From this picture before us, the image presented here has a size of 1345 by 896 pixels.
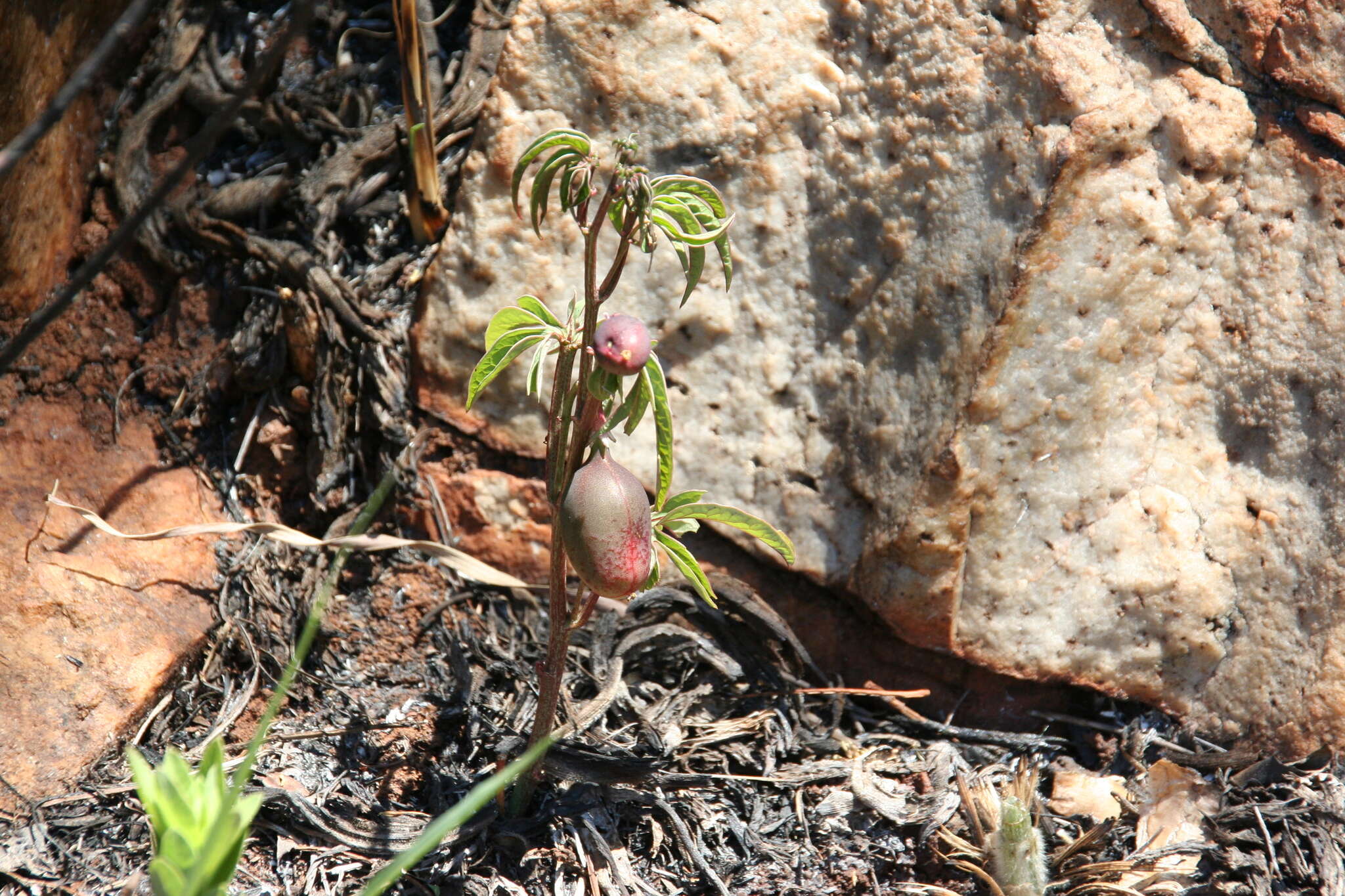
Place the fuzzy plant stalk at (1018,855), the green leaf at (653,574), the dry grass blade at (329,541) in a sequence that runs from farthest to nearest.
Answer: the dry grass blade at (329,541) < the fuzzy plant stalk at (1018,855) < the green leaf at (653,574)

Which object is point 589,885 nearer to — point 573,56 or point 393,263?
point 393,263

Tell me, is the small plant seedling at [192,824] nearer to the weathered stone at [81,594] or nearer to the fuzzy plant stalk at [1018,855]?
the weathered stone at [81,594]

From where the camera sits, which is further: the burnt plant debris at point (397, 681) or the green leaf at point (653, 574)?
the burnt plant debris at point (397, 681)

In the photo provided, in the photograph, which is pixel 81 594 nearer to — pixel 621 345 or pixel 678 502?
pixel 678 502

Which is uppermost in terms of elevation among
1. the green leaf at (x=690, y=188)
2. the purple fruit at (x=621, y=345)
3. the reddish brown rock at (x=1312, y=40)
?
the reddish brown rock at (x=1312, y=40)

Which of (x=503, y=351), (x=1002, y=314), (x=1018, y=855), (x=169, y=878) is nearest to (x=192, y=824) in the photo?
(x=169, y=878)

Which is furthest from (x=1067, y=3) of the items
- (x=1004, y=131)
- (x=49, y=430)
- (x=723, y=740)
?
(x=49, y=430)

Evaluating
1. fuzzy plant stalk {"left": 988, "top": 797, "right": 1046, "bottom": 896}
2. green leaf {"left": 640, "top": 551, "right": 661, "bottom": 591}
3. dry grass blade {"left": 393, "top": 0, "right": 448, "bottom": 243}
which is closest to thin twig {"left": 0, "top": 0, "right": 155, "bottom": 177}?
green leaf {"left": 640, "top": 551, "right": 661, "bottom": 591}

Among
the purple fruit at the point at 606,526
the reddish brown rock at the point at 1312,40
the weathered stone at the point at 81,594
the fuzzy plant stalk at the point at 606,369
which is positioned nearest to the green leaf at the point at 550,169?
the fuzzy plant stalk at the point at 606,369

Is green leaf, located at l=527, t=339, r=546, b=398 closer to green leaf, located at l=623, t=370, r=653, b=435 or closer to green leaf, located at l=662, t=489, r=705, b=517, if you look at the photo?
green leaf, located at l=623, t=370, r=653, b=435
